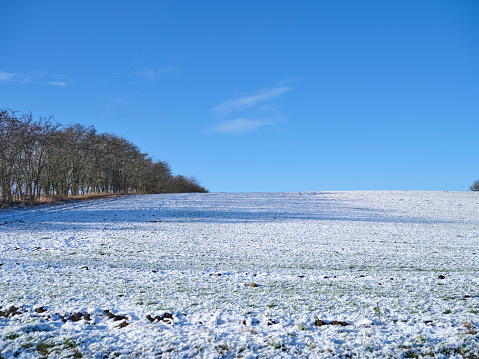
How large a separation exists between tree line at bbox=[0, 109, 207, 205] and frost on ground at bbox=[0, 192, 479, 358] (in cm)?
1054

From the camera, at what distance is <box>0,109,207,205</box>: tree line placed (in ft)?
81.7

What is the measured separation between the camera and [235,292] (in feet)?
22.0

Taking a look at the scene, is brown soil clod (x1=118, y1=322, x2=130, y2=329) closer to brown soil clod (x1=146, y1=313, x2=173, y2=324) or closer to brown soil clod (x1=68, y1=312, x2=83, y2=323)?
brown soil clod (x1=146, y1=313, x2=173, y2=324)

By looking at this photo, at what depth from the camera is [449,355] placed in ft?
14.3

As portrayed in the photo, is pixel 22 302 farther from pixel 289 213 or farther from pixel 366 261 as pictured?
pixel 289 213

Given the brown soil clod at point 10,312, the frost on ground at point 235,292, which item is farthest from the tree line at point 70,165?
the brown soil clod at point 10,312

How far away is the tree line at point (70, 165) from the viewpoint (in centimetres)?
2489

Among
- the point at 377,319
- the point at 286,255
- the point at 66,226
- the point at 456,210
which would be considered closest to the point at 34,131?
the point at 66,226

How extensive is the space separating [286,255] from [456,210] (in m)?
21.3

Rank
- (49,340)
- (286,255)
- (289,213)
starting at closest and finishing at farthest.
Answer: (49,340)
(286,255)
(289,213)

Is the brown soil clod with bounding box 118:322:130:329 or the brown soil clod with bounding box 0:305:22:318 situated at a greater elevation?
the brown soil clod with bounding box 0:305:22:318

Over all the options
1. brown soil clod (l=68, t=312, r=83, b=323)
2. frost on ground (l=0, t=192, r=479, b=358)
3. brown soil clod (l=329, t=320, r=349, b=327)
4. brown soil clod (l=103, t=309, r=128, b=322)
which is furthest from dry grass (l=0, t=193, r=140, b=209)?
brown soil clod (l=329, t=320, r=349, b=327)

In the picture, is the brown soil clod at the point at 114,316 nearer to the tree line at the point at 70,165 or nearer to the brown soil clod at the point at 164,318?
the brown soil clod at the point at 164,318

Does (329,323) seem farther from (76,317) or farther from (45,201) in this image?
(45,201)
